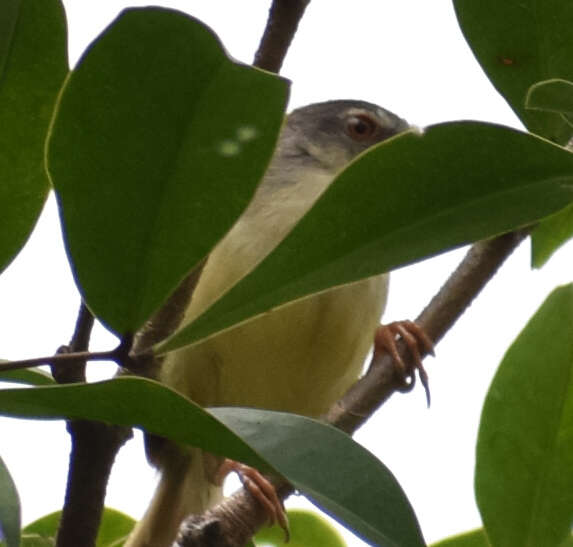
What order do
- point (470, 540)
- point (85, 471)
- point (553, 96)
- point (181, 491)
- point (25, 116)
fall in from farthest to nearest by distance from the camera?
point (181, 491) → point (470, 540) → point (85, 471) → point (25, 116) → point (553, 96)

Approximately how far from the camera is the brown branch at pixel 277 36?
5.68 ft

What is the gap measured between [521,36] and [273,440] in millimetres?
788

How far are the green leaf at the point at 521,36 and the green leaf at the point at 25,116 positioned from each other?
0.56 m

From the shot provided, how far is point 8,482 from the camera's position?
127cm

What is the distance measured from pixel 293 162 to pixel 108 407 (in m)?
2.52

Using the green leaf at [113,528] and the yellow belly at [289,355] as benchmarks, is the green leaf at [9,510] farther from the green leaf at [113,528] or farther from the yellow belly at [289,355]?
the yellow belly at [289,355]

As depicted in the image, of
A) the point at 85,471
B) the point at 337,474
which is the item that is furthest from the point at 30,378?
the point at 337,474

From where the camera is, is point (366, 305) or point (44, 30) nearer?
point (44, 30)

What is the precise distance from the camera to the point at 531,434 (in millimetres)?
1745

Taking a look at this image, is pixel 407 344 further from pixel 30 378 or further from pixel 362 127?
pixel 362 127

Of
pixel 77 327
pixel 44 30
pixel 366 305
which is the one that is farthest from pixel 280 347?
pixel 44 30

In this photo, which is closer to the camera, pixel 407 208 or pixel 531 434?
pixel 407 208

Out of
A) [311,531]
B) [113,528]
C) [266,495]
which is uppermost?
[266,495]

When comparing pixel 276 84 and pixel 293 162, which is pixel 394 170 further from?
pixel 293 162
